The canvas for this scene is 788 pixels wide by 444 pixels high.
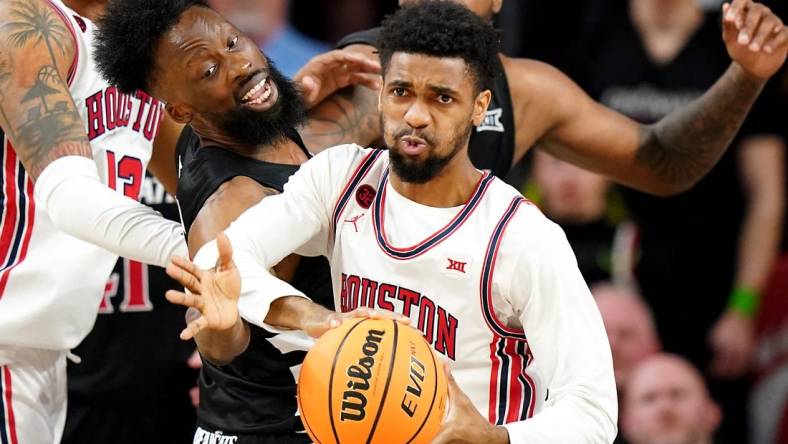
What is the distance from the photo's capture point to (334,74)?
15.0 ft

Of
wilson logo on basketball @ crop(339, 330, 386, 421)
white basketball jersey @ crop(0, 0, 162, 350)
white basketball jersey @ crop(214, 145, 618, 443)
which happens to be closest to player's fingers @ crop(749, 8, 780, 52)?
white basketball jersey @ crop(214, 145, 618, 443)

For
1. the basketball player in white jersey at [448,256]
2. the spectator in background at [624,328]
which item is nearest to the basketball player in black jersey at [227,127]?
the basketball player in white jersey at [448,256]

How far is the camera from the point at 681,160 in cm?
520

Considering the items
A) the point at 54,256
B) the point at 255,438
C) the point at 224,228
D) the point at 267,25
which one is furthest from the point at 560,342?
the point at 267,25

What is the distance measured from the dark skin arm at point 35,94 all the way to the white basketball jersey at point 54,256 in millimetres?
162

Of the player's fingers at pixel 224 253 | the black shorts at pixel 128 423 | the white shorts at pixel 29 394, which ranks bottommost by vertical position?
the black shorts at pixel 128 423

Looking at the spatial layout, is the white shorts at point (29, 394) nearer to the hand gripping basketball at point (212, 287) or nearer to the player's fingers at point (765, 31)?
the hand gripping basketball at point (212, 287)

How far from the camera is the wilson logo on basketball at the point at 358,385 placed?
337 cm

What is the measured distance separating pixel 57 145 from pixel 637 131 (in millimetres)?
2197

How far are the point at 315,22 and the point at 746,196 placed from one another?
2937 mm

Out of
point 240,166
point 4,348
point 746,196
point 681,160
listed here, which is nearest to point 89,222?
point 240,166

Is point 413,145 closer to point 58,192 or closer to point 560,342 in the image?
point 560,342

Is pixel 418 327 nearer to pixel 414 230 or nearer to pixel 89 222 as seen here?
pixel 414 230

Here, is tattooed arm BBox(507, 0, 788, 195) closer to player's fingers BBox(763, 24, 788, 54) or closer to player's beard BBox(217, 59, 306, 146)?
player's fingers BBox(763, 24, 788, 54)
